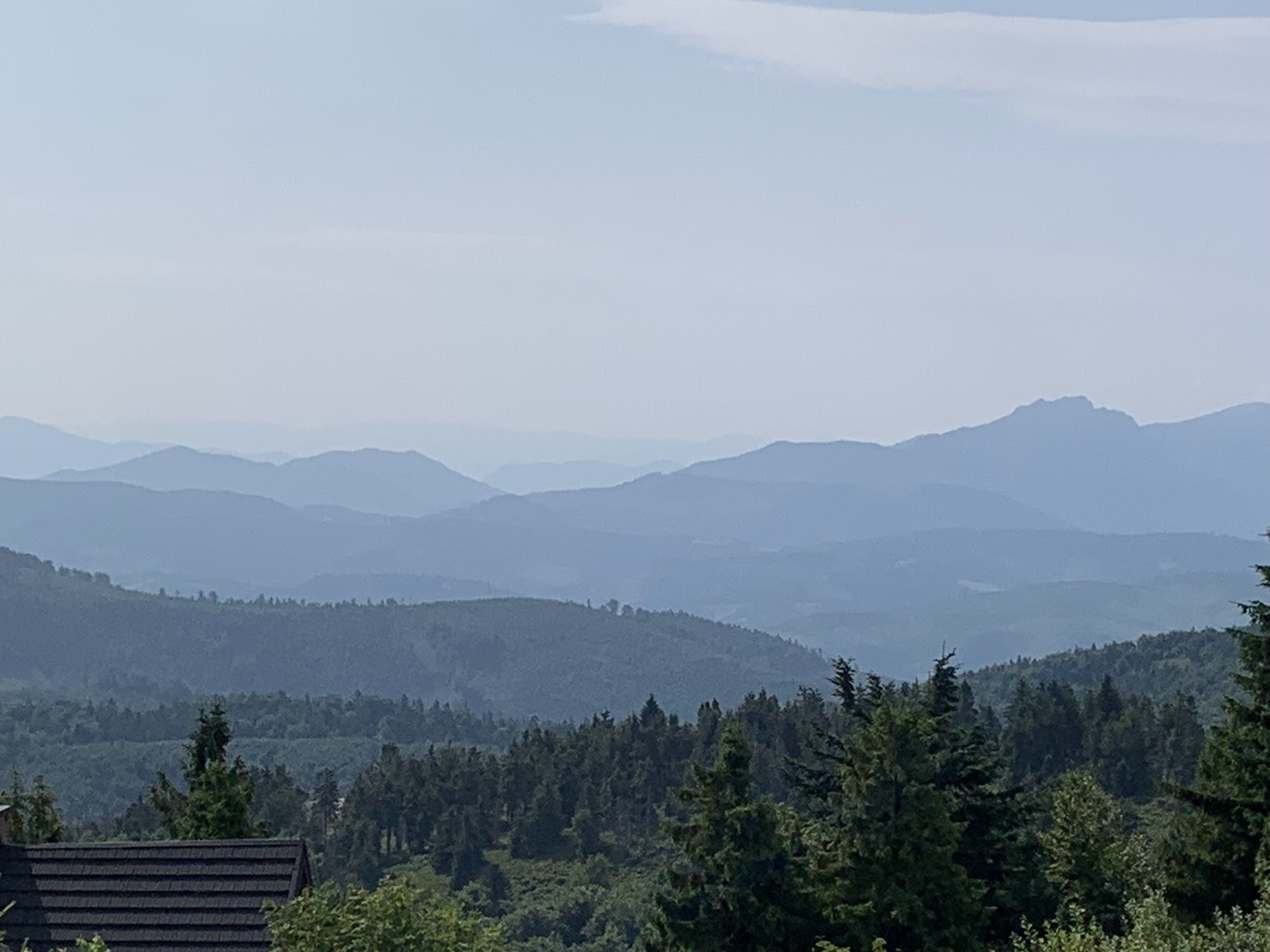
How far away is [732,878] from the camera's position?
32.5 m

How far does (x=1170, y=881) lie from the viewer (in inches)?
1314

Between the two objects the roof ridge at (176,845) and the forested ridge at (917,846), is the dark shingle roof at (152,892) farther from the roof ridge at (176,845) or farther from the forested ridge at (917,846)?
the forested ridge at (917,846)

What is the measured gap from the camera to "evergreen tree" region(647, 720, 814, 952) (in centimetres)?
3256

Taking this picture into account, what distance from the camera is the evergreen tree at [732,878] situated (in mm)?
32562

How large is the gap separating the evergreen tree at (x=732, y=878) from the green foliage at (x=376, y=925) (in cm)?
898

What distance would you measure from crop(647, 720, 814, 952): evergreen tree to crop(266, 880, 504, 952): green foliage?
354 inches

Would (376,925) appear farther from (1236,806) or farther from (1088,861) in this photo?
(1088,861)

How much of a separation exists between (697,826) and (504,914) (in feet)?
234

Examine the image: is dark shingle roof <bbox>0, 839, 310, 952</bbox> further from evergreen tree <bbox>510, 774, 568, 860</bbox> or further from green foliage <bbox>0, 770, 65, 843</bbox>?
evergreen tree <bbox>510, 774, 568, 860</bbox>

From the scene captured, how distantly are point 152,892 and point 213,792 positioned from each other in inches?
543

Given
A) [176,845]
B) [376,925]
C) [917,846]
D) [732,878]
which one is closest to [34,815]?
[176,845]

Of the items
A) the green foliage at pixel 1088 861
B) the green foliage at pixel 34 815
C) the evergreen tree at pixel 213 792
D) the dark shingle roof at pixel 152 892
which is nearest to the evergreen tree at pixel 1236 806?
the green foliage at pixel 1088 861

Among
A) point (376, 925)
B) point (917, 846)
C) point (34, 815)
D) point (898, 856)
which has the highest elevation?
point (376, 925)

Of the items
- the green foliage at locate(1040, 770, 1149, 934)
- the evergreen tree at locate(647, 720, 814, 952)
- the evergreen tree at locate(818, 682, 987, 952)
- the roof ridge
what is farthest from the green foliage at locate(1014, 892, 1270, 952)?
the roof ridge
